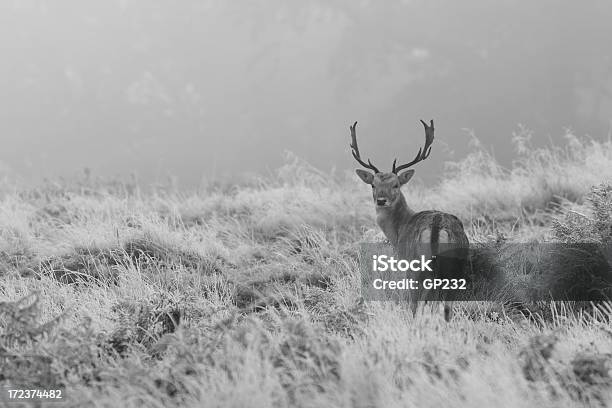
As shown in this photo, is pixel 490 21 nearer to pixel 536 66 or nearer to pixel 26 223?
pixel 536 66

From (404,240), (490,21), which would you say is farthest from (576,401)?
(490,21)

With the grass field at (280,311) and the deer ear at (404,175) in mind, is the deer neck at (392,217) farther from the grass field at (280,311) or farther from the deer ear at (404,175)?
the grass field at (280,311)

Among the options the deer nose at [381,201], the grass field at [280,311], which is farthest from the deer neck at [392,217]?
the grass field at [280,311]

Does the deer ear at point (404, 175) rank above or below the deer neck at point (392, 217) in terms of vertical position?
above

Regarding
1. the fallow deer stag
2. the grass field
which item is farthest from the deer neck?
the grass field

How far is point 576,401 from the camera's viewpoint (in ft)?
15.3

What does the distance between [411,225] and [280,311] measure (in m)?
1.54

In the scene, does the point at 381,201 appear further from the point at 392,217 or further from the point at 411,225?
the point at 411,225

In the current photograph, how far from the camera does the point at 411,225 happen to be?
7.11 meters

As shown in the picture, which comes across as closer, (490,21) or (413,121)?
(413,121)

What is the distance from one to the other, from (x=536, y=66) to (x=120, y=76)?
81.4 metres

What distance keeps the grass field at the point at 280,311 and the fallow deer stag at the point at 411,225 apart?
597 mm

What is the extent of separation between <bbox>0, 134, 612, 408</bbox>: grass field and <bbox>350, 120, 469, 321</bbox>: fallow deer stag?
60cm

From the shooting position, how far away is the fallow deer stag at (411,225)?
21.2 ft
